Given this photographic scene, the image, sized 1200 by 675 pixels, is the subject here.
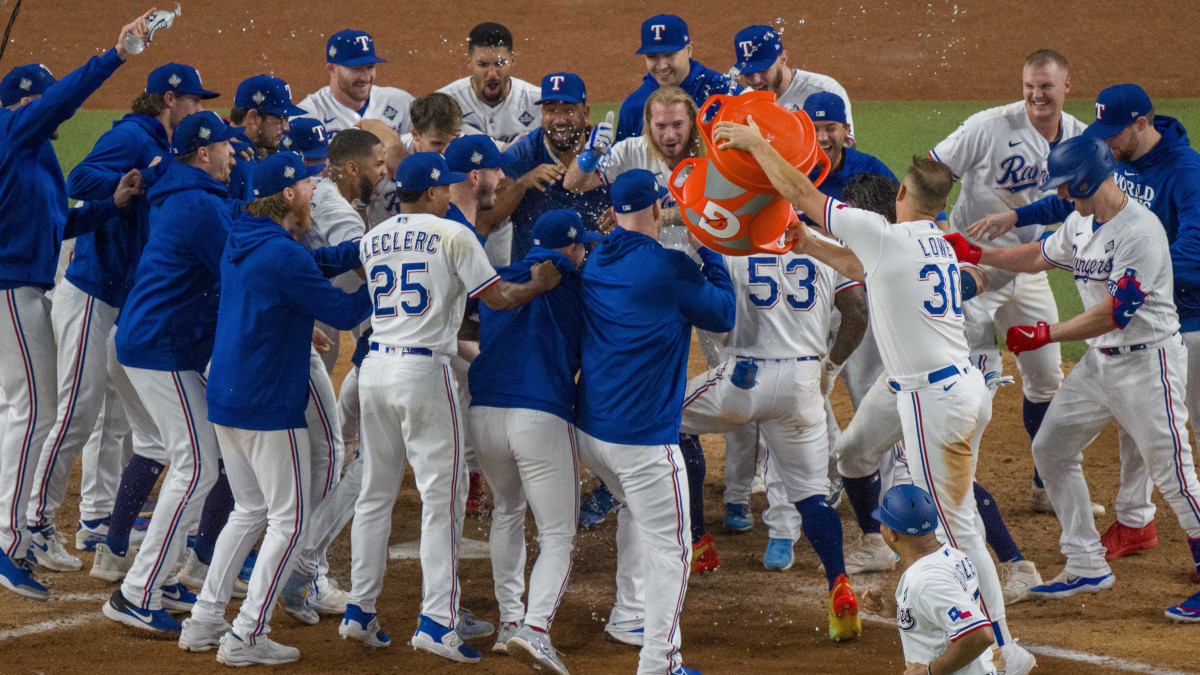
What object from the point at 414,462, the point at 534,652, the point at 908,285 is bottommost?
the point at 534,652

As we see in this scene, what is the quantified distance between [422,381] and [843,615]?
1902 millimetres

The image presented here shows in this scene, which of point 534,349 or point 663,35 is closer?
point 534,349

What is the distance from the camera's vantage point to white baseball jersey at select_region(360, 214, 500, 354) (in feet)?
14.5

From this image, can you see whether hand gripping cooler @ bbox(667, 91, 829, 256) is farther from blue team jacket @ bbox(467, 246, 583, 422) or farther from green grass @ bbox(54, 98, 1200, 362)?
green grass @ bbox(54, 98, 1200, 362)

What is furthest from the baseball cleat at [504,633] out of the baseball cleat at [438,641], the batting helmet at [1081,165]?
the batting helmet at [1081,165]

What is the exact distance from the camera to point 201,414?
4.85 meters

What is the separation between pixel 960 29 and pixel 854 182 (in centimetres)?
1310

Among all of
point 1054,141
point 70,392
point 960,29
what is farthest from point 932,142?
point 70,392

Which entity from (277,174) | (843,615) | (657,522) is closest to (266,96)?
(277,174)

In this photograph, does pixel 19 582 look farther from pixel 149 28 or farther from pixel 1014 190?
pixel 1014 190

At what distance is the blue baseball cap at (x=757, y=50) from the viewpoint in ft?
21.3

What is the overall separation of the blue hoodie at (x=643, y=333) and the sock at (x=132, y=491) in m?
2.11

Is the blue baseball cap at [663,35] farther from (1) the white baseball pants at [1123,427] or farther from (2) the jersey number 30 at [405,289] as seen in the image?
(1) the white baseball pants at [1123,427]

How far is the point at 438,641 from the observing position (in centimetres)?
447
